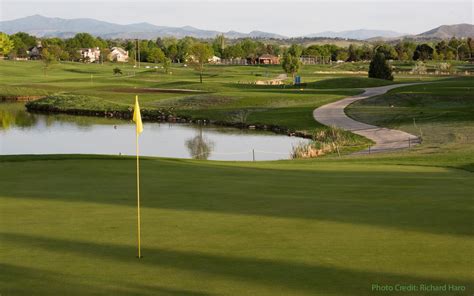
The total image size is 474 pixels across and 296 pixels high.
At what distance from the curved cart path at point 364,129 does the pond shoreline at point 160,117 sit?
346 cm

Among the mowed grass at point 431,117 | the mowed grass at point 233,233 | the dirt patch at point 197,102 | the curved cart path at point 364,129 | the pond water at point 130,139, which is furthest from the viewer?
the dirt patch at point 197,102

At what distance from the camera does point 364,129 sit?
51.3 metres

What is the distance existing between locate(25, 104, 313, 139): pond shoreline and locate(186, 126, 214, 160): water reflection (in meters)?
6.15

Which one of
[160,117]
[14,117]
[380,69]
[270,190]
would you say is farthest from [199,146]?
[380,69]

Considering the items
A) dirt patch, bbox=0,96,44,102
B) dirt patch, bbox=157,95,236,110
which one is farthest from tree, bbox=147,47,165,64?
dirt patch, bbox=157,95,236,110

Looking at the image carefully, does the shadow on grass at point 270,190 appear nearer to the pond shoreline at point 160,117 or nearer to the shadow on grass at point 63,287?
the shadow on grass at point 63,287

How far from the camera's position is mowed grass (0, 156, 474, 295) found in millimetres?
9086

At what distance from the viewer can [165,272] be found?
9461mm

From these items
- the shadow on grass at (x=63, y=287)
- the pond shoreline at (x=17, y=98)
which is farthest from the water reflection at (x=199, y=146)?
the pond shoreline at (x=17, y=98)

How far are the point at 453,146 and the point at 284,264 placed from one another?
27.4m

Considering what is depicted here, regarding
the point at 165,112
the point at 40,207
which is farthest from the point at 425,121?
the point at 40,207

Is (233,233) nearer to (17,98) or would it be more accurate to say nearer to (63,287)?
(63,287)

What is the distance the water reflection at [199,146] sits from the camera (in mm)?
43550

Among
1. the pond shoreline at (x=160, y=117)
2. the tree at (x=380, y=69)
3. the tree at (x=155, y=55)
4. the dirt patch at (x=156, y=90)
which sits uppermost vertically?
the tree at (x=155, y=55)
